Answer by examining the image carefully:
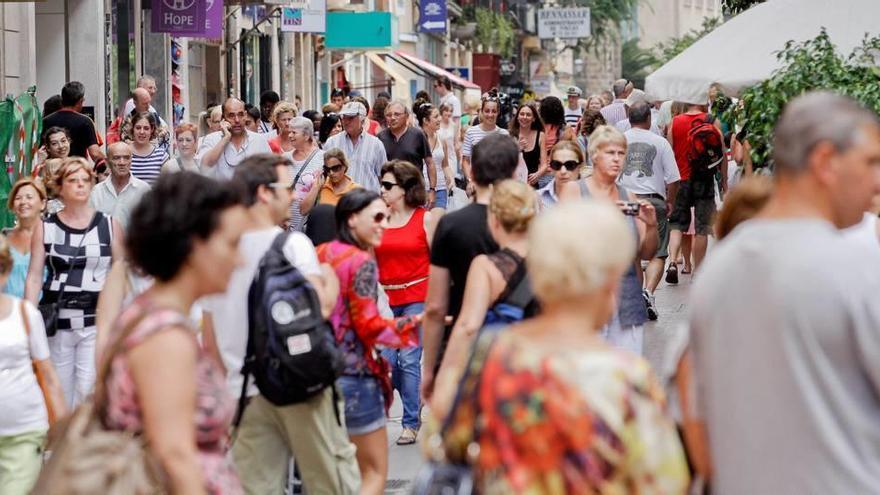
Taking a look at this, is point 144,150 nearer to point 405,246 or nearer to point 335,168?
point 335,168

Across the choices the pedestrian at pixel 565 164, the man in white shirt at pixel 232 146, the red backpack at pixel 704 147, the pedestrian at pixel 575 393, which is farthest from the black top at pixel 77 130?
the pedestrian at pixel 575 393

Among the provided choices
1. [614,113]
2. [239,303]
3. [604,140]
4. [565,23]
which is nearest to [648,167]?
[604,140]

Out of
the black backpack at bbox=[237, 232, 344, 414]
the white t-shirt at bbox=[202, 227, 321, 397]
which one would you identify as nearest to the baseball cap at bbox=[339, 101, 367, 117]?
the white t-shirt at bbox=[202, 227, 321, 397]

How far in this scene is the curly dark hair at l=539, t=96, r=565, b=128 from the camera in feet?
56.1

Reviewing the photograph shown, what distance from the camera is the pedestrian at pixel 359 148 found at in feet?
49.8

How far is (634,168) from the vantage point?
48.8 ft

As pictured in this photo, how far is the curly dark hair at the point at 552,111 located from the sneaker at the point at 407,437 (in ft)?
23.5

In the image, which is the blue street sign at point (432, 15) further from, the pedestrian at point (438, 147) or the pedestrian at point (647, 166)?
the pedestrian at point (647, 166)

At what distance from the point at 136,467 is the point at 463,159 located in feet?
47.3

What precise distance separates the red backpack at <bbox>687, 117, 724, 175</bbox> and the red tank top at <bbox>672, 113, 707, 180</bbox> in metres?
0.04

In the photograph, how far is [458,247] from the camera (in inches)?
290

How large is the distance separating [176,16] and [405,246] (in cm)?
1651

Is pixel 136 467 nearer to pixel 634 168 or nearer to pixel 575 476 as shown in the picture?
pixel 575 476

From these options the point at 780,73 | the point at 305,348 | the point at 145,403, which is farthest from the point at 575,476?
the point at 780,73
